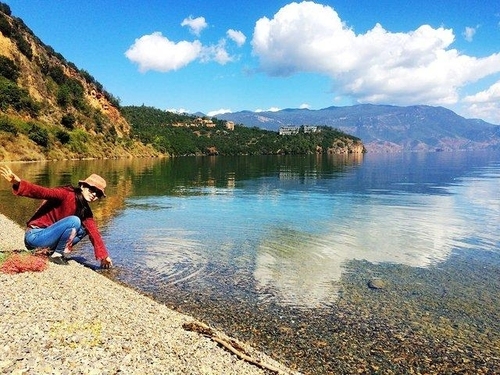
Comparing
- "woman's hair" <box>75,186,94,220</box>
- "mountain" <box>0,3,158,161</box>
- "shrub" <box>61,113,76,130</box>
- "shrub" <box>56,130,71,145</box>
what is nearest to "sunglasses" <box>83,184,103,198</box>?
"woman's hair" <box>75,186,94,220</box>

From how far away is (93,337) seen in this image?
697cm

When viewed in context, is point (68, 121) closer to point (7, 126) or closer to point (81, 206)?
point (7, 126)

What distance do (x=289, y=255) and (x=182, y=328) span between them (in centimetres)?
963

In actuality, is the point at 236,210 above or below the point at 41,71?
below

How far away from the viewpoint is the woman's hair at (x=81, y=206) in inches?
452

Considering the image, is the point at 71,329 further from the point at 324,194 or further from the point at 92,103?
the point at 92,103

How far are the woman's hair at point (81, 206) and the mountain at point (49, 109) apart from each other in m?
78.2

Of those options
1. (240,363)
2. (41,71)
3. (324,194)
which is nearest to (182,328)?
(240,363)

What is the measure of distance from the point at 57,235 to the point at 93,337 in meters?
5.36

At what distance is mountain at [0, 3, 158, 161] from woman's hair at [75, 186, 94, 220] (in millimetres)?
78179

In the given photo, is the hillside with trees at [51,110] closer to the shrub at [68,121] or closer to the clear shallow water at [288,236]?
the shrub at [68,121]

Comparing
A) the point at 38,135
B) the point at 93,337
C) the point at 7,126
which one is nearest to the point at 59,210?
the point at 93,337

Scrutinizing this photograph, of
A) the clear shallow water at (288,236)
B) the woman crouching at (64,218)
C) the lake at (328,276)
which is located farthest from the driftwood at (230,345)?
the woman crouching at (64,218)

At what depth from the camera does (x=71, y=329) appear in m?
7.14
